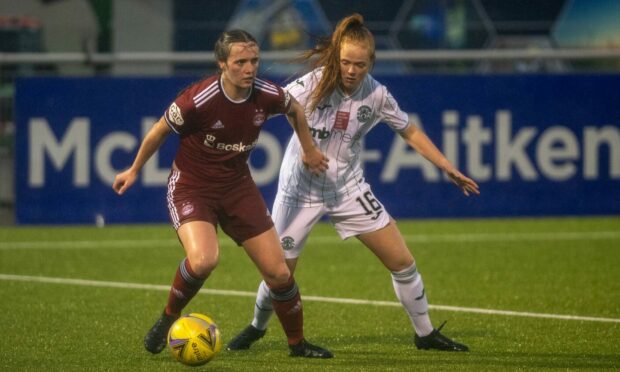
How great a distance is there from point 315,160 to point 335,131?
0.40 meters

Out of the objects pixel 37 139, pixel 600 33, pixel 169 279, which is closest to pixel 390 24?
pixel 600 33

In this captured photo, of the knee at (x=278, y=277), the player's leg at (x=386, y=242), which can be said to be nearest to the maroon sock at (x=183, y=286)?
the knee at (x=278, y=277)

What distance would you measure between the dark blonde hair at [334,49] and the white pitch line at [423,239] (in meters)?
6.19

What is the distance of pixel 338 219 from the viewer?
7914mm

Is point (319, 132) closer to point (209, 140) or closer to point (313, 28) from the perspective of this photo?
point (209, 140)

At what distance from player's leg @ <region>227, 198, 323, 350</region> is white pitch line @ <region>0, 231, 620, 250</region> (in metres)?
5.74

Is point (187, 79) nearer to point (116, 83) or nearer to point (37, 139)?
point (116, 83)

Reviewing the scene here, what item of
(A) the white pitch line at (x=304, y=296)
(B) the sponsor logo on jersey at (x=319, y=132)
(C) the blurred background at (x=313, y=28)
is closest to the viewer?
(B) the sponsor logo on jersey at (x=319, y=132)

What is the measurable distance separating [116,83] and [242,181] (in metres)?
7.82

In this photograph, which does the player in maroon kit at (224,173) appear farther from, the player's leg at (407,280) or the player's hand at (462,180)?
the player's hand at (462,180)

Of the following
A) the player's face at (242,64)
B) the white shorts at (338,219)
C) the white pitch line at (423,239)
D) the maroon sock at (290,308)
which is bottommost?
the white pitch line at (423,239)

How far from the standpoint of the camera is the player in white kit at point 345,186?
7.77 metres

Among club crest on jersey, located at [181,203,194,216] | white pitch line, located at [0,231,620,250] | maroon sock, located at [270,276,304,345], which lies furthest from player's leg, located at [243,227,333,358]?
white pitch line, located at [0,231,620,250]

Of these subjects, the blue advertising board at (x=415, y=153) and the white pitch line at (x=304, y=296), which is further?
the blue advertising board at (x=415, y=153)
